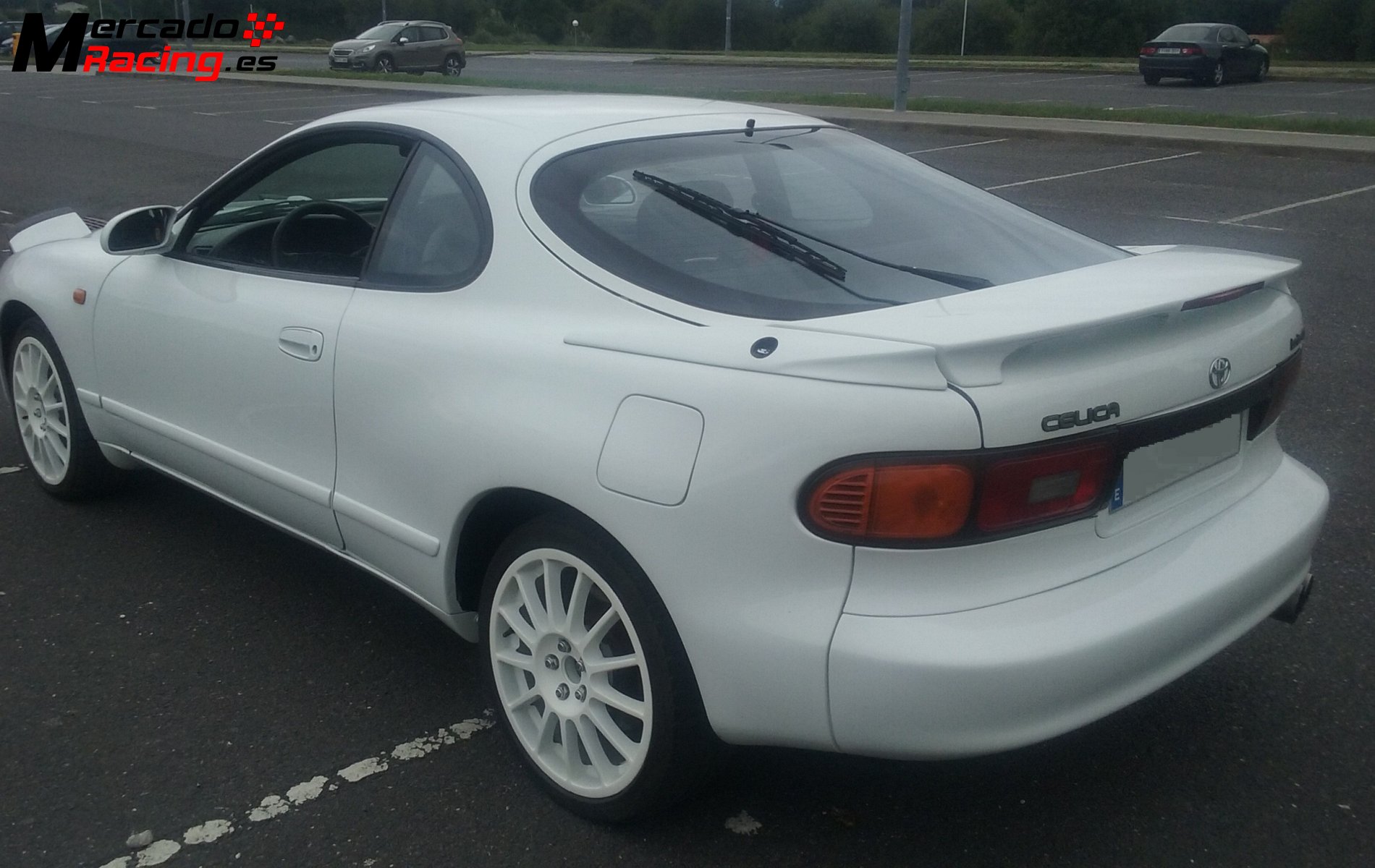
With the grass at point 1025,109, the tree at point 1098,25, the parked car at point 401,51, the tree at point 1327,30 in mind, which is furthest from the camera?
the tree at point 1098,25

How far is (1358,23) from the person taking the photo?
48.9 meters

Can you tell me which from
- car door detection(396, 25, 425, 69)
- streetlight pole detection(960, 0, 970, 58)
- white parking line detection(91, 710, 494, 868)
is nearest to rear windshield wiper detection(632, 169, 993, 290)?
white parking line detection(91, 710, 494, 868)

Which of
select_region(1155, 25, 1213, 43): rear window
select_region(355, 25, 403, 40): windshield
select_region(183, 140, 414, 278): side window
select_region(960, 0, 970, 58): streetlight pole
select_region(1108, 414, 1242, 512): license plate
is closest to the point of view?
select_region(1108, 414, 1242, 512): license plate

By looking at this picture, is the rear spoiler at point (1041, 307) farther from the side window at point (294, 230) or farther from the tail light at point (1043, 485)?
the side window at point (294, 230)

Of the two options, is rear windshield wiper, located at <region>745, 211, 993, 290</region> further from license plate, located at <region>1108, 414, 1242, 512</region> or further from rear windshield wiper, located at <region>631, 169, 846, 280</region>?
license plate, located at <region>1108, 414, 1242, 512</region>

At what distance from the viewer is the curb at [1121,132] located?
627 inches

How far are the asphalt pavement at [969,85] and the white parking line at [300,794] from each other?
Answer: 2273cm

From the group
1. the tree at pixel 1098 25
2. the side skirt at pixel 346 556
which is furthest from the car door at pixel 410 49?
the side skirt at pixel 346 556

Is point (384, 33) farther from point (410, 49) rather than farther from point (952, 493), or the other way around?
point (952, 493)

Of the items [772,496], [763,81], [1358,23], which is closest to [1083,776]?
[772,496]

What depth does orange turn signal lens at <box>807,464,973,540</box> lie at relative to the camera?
7.75 ft

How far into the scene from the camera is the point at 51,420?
15.7ft

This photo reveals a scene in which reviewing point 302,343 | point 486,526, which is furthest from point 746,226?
point 302,343

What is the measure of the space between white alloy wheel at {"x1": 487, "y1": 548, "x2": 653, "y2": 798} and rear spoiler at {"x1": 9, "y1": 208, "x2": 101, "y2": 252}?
279cm
